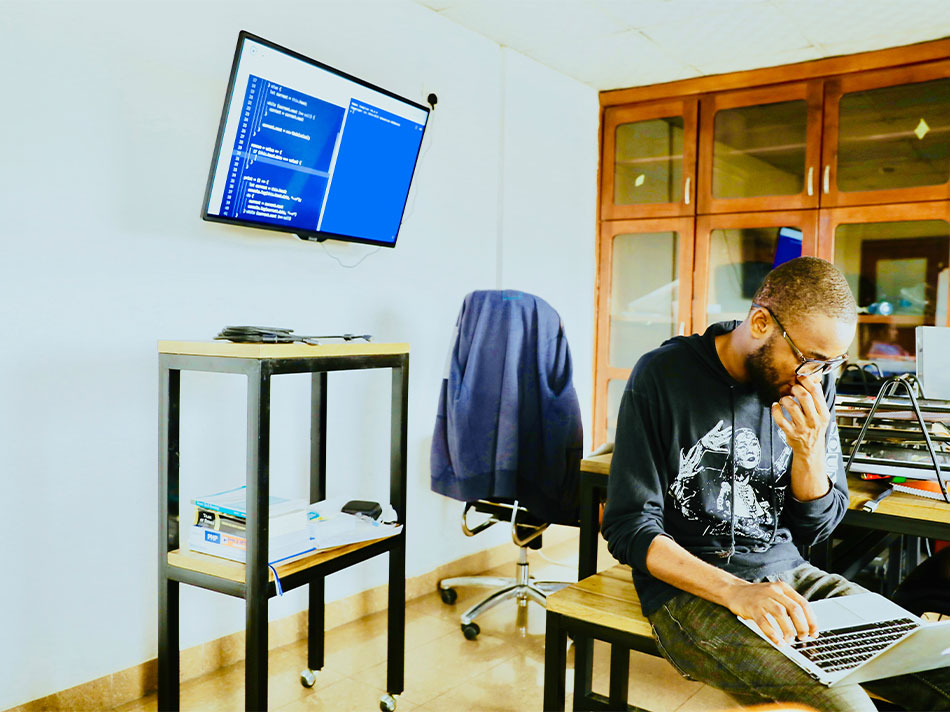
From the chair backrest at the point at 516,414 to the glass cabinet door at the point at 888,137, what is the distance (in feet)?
5.69

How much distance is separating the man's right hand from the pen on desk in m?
0.55

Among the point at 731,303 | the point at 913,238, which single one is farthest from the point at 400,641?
the point at 913,238

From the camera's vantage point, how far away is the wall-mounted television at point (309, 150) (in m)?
2.13

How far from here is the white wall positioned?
1.94 metres

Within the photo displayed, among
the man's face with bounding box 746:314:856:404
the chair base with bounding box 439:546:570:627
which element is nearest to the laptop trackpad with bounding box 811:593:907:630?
the man's face with bounding box 746:314:856:404

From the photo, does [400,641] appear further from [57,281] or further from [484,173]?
[484,173]

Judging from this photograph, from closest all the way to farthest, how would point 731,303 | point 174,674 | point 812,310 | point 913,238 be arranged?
point 812,310 < point 174,674 < point 913,238 < point 731,303

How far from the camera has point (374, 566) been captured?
2.94 m

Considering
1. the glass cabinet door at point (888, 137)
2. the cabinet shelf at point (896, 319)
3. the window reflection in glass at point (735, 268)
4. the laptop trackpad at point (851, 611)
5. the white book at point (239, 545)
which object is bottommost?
A: the white book at point (239, 545)

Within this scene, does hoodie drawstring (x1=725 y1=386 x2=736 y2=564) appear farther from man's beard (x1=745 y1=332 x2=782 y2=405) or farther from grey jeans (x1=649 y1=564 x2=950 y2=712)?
grey jeans (x1=649 y1=564 x2=950 y2=712)

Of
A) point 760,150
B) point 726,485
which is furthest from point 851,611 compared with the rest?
point 760,150

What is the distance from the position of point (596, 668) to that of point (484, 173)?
2070mm

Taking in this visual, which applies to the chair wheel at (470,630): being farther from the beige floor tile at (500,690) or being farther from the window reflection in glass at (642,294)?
the window reflection in glass at (642,294)

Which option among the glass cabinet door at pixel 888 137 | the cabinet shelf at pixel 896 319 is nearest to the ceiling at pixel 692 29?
the glass cabinet door at pixel 888 137
